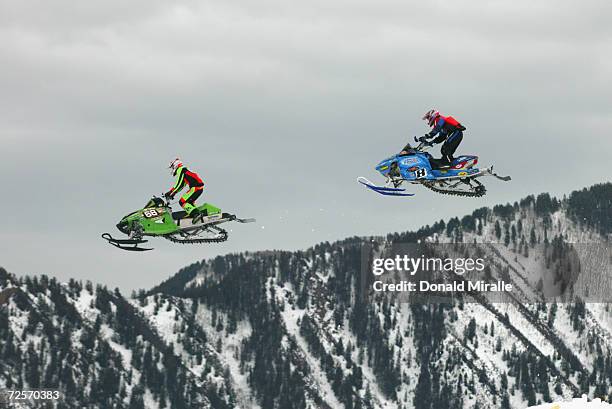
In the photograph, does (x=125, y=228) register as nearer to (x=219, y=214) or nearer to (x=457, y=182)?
(x=219, y=214)

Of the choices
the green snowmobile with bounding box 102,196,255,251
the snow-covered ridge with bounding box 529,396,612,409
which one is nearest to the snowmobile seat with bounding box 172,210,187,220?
the green snowmobile with bounding box 102,196,255,251

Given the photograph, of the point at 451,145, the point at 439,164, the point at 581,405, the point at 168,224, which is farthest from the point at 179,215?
the point at 581,405

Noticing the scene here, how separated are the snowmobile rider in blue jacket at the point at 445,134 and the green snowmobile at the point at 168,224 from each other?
13.0m

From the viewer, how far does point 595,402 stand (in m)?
25.3

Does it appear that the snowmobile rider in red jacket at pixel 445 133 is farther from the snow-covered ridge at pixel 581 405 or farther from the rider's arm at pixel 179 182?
the snow-covered ridge at pixel 581 405

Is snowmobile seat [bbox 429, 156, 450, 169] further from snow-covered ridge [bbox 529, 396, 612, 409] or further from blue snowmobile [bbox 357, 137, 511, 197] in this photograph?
snow-covered ridge [bbox 529, 396, 612, 409]

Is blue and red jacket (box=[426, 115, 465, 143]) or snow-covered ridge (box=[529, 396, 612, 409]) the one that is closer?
snow-covered ridge (box=[529, 396, 612, 409])

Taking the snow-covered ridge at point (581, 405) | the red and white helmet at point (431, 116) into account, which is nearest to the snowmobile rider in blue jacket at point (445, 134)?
the red and white helmet at point (431, 116)

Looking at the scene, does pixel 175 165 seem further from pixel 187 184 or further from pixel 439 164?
pixel 439 164

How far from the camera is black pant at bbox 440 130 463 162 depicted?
76750mm

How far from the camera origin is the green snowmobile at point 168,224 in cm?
7600

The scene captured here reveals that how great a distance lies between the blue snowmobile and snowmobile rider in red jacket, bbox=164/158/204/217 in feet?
31.8

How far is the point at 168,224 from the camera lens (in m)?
76.5

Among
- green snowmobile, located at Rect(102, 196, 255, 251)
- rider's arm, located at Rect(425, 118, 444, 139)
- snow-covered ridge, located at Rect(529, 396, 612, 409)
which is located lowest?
snow-covered ridge, located at Rect(529, 396, 612, 409)
